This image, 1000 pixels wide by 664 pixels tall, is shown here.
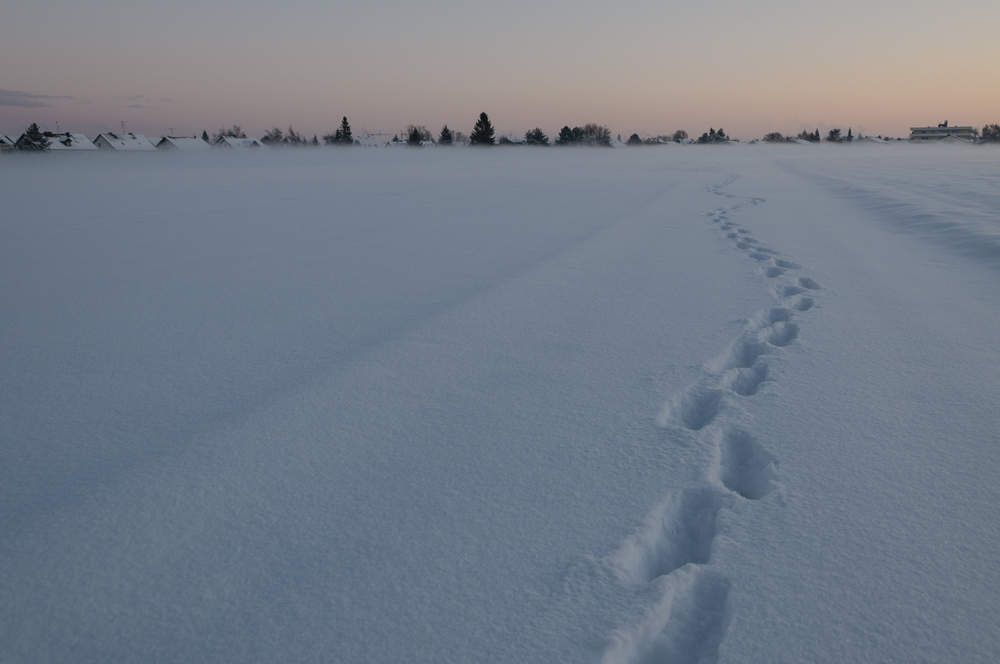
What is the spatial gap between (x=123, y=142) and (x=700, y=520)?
202 ft

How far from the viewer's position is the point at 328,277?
3.23m

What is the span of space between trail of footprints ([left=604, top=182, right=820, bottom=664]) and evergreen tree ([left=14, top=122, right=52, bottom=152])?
52.1 m

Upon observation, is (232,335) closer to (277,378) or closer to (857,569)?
(277,378)

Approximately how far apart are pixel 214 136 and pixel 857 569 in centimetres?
6880

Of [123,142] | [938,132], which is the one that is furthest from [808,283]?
[938,132]

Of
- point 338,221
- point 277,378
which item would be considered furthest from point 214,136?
point 277,378

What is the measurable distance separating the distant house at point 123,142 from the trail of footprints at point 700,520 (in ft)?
188

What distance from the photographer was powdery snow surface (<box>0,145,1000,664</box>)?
941 millimetres

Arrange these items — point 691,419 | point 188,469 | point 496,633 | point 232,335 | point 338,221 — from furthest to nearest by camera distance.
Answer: point 338,221, point 232,335, point 691,419, point 188,469, point 496,633

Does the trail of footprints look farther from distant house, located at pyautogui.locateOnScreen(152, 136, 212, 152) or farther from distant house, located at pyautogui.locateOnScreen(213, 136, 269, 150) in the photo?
distant house, located at pyautogui.locateOnScreen(213, 136, 269, 150)

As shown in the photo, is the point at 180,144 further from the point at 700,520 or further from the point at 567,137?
the point at 700,520

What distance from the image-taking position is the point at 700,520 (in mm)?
1214

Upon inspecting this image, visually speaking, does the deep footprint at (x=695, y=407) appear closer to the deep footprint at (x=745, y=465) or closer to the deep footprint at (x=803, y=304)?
the deep footprint at (x=745, y=465)

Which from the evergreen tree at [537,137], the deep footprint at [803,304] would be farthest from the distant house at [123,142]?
the deep footprint at [803,304]
